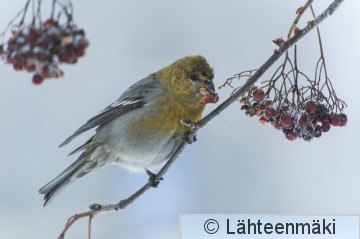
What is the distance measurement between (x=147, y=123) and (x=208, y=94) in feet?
1.32

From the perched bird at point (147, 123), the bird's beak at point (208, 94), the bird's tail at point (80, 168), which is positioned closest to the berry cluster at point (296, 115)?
the bird's beak at point (208, 94)

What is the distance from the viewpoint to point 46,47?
1.05m

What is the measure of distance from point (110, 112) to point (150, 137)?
254mm

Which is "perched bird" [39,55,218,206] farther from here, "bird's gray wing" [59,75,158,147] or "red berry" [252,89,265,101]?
"red berry" [252,89,265,101]

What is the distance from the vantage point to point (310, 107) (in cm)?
155

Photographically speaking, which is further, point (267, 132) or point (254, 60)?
point (267, 132)

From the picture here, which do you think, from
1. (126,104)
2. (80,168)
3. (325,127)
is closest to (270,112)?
(325,127)

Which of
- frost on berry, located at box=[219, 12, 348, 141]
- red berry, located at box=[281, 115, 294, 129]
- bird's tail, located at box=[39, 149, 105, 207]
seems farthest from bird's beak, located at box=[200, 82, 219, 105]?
bird's tail, located at box=[39, 149, 105, 207]

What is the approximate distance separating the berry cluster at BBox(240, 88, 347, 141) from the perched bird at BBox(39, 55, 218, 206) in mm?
498

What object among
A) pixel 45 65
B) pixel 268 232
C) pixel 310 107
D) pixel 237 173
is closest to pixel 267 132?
pixel 237 173

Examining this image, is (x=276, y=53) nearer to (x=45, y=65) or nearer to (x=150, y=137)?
(x=45, y=65)

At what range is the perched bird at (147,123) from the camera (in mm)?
2236

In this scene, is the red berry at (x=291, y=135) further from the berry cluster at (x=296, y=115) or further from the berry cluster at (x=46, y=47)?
the berry cluster at (x=46, y=47)

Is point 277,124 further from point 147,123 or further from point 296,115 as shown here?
point 147,123
